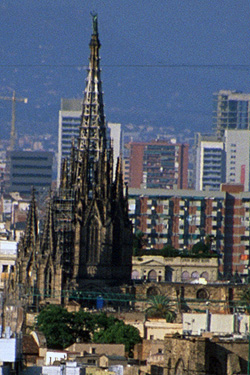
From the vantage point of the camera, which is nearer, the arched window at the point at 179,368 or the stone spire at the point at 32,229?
the arched window at the point at 179,368

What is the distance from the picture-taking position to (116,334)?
9656 centimetres

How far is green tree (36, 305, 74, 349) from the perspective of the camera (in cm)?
9706

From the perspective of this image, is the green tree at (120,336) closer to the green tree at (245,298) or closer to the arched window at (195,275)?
the green tree at (245,298)

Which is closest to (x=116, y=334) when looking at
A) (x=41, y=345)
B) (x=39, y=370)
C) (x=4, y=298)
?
(x=41, y=345)

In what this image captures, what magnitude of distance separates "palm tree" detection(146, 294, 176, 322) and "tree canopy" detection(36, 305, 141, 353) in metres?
7.89

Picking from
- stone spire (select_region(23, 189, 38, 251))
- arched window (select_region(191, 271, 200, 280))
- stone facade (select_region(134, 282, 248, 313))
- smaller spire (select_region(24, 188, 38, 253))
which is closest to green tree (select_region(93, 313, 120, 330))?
stone facade (select_region(134, 282, 248, 313))

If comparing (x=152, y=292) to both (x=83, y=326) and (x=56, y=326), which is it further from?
(x=56, y=326)

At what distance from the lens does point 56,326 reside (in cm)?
10181

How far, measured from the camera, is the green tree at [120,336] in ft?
309

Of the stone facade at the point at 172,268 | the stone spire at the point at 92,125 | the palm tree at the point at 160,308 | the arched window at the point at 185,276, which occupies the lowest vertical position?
the palm tree at the point at 160,308

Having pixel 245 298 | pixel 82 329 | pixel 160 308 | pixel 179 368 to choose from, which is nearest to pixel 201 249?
pixel 245 298

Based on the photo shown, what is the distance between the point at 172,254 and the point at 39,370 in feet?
368

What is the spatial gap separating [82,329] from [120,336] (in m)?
7.35

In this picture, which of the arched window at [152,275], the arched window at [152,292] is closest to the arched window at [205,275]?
the arched window at [152,275]
